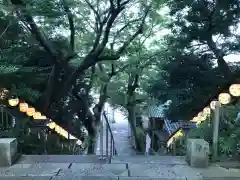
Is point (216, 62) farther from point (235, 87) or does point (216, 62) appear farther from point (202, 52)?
point (235, 87)

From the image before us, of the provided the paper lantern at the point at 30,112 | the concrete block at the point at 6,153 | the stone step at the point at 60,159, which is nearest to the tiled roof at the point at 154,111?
the paper lantern at the point at 30,112

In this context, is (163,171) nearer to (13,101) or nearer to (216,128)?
(216,128)

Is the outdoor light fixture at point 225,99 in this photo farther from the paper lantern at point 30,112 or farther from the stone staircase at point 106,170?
the paper lantern at point 30,112

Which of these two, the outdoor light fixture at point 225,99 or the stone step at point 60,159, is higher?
the outdoor light fixture at point 225,99

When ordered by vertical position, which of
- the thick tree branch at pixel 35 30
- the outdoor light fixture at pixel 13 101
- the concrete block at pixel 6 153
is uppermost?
the thick tree branch at pixel 35 30

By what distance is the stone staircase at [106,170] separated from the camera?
15.5 ft

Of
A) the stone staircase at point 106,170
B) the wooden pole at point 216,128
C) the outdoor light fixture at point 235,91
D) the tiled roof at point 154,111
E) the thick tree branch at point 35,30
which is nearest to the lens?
the stone staircase at point 106,170

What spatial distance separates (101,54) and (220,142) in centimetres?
709

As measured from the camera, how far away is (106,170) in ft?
16.5

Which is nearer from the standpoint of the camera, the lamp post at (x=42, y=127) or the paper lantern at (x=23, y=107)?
the lamp post at (x=42, y=127)

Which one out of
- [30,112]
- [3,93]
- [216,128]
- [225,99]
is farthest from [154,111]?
[216,128]

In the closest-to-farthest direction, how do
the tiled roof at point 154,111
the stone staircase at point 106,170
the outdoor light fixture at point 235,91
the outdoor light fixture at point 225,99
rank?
the stone staircase at point 106,170 → the outdoor light fixture at point 225,99 → the outdoor light fixture at point 235,91 → the tiled roof at point 154,111

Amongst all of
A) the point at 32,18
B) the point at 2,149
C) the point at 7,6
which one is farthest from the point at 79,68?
the point at 2,149

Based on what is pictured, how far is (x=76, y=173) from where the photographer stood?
4883 millimetres
